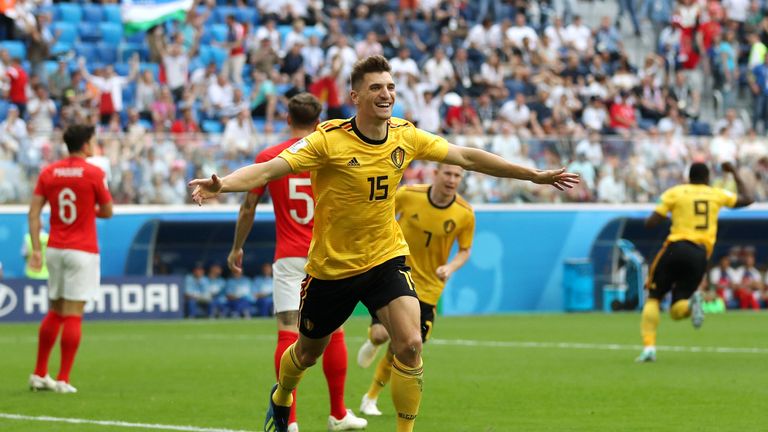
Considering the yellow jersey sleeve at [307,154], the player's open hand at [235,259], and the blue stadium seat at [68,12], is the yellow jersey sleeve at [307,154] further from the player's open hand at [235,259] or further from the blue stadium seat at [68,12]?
the blue stadium seat at [68,12]

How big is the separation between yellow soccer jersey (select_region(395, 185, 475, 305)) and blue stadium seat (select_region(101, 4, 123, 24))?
66.5 feet

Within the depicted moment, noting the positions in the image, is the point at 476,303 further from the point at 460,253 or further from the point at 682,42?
the point at 460,253

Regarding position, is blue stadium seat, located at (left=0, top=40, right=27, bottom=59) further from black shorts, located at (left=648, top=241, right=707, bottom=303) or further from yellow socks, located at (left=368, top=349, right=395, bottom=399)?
yellow socks, located at (left=368, top=349, right=395, bottom=399)

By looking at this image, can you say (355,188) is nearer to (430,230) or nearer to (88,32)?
(430,230)

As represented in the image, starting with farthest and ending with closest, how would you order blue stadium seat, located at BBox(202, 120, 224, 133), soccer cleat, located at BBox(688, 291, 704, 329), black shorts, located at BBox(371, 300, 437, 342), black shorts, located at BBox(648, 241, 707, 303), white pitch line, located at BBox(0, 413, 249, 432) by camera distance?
blue stadium seat, located at BBox(202, 120, 224, 133) < soccer cleat, located at BBox(688, 291, 704, 329) < black shorts, located at BBox(648, 241, 707, 303) < black shorts, located at BBox(371, 300, 437, 342) < white pitch line, located at BBox(0, 413, 249, 432)

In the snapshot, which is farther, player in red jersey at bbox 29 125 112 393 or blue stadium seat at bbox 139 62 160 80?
blue stadium seat at bbox 139 62 160 80

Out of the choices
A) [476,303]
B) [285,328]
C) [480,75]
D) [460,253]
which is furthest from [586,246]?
[285,328]

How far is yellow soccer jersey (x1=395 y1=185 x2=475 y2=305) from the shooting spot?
12.1 m

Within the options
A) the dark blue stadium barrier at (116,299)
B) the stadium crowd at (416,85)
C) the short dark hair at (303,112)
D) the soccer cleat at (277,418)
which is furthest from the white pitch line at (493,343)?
the soccer cleat at (277,418)

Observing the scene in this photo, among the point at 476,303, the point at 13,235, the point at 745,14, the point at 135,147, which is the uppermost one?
the point at 745,14

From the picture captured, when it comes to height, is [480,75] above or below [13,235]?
above

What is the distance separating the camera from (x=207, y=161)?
2508 cm

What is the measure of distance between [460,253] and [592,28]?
81.9ft

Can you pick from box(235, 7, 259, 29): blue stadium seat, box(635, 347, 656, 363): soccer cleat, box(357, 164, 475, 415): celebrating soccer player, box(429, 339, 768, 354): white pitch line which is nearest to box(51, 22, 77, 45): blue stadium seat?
box(235, 7, 259, 29): blue stadium seat
